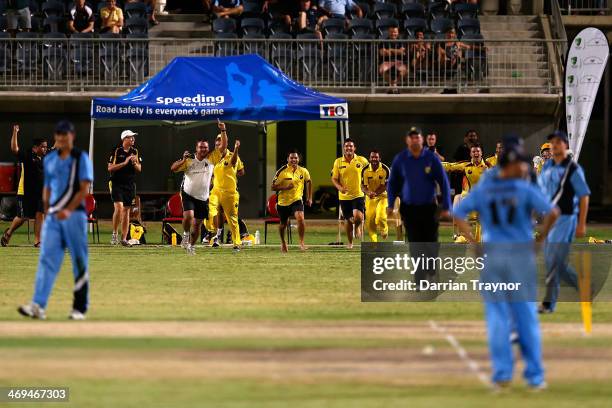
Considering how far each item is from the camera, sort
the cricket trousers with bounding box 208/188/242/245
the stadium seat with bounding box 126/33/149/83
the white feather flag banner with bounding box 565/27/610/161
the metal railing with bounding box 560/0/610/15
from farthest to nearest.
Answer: the metal railing with bounding box 560/0/610/15 → the stadium seat with bounding box 126/33/149/83 → the white feather flag banner with bounding box 565/27/610/161 → the cricket trousers with bounding box 208/188/242/245

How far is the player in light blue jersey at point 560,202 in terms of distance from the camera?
51.4 ft

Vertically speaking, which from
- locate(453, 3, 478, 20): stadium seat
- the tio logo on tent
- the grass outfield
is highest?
locate(453, 3, 478, 20): stadium seat

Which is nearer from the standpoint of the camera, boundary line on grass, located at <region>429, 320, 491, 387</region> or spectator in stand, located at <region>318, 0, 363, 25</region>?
boundary line on grass, located at <region>429, 320, 491, 387</region>

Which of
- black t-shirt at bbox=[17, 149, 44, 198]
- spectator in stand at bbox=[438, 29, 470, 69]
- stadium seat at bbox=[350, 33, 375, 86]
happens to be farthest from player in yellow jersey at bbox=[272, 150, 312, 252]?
spectator in stand at bbox=[438, 29, 470, 69]

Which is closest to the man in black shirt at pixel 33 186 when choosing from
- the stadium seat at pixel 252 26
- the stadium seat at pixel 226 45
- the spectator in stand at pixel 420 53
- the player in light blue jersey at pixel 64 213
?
the stadium seat at pixel 226 45

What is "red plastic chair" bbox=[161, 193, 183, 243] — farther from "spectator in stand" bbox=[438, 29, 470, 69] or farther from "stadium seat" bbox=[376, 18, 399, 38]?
"stadium seat" bbox=[376, 18, 399, 38]

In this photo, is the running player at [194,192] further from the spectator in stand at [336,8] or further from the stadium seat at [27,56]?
the spectator in stand at [336,8]

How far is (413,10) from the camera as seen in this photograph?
1426 inches

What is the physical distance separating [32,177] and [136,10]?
10218 millimetres

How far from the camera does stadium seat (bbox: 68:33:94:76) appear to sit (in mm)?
33656

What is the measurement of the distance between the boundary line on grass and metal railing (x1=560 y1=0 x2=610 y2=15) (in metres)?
25.9

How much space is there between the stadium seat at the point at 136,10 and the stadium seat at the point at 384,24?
6032mm

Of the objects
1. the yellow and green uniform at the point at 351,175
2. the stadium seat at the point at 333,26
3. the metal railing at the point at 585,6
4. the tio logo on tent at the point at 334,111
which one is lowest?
the yellow and green uniform at the point at 351,175

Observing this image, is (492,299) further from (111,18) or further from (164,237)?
(111,18)
